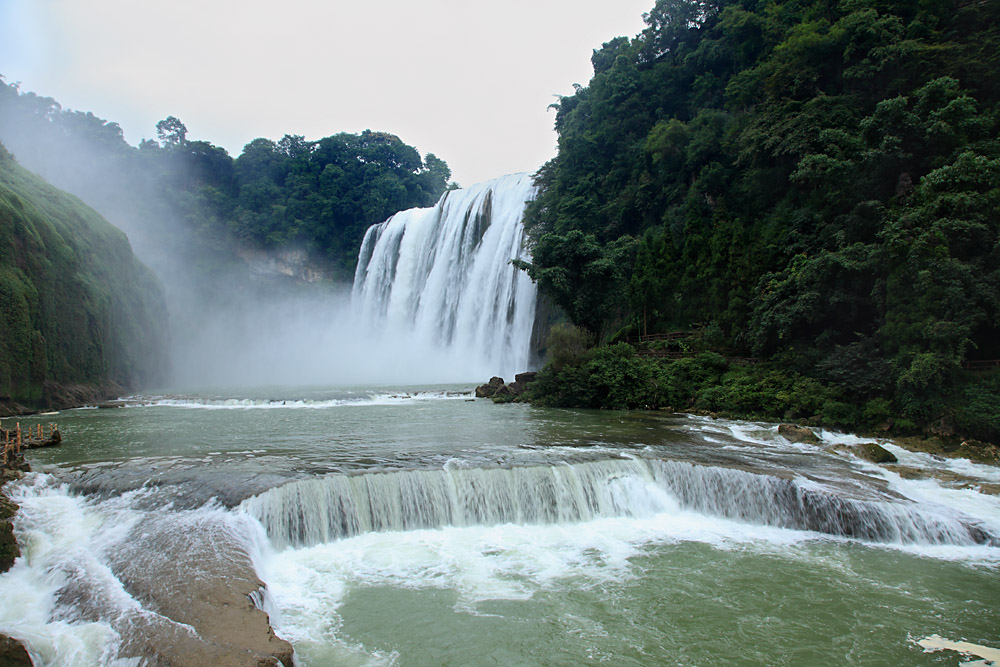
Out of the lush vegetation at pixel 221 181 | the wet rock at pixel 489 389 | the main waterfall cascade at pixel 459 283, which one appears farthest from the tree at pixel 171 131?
the wet rock at pixel 489 389

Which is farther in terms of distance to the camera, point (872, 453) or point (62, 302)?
point (62, 302)

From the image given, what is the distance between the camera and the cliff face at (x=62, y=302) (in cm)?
2031

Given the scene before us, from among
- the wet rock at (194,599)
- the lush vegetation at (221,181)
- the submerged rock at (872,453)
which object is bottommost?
the wet rock at (194,599)

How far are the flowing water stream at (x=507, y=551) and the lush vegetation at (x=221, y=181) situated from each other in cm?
4619

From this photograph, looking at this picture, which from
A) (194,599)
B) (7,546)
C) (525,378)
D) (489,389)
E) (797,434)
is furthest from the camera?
(489,389)

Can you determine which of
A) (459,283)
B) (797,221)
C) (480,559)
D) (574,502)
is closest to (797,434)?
(574,502)

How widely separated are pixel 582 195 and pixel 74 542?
31173mm

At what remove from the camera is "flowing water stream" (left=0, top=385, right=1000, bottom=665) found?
18.8ft

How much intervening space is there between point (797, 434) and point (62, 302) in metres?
28.0

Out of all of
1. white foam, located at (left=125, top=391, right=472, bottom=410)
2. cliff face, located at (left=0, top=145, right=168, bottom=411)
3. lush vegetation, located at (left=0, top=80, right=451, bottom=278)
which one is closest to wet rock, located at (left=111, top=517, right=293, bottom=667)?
white foam, located at (left=125, top=391, right=472, bottom=410)

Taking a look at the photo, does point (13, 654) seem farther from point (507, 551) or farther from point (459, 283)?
point (459, 283)

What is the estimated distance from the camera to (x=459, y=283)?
134ft

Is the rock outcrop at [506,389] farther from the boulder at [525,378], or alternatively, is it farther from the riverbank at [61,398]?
the riverbank at [61,398]

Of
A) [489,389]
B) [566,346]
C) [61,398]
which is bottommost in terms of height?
[61,398]
